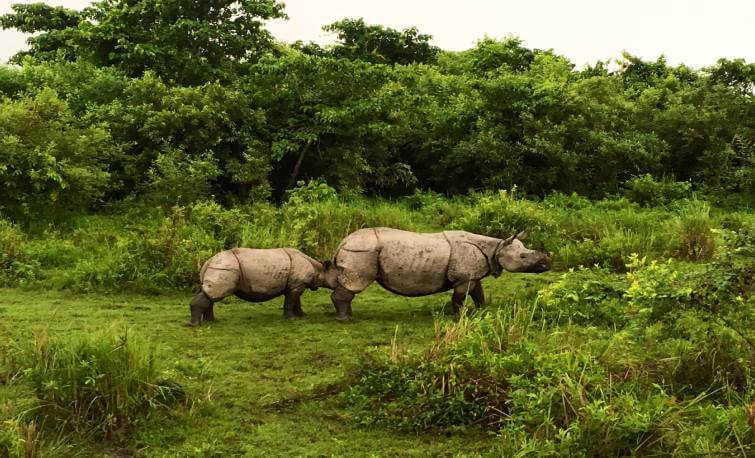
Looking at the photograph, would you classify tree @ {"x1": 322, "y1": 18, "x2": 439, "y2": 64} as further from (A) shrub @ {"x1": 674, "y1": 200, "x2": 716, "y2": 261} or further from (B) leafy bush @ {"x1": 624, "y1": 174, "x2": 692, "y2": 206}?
(A) shrub @ {"x1": 674, "y1": 200, "x2": 716, "y2": 261}

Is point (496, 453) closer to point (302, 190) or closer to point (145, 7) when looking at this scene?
point (302, 190)

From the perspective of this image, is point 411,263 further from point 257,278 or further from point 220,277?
point 220,277

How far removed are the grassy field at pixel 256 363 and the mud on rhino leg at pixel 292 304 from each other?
7.7 inches

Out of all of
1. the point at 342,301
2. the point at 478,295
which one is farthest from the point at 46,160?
the point at 478,295

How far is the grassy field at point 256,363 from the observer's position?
443 centimetres

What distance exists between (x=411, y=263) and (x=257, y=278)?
174 cm

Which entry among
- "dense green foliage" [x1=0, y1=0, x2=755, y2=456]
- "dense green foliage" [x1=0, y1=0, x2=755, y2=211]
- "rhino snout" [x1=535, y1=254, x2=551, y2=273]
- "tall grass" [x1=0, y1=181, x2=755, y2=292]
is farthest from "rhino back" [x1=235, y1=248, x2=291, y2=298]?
"dense green foliage" [x1=0, y1=0, x2=755, y2=211]

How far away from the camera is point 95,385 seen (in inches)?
176

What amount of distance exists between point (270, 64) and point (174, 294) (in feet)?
23.7

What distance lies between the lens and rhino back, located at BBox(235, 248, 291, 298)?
7.59 metres

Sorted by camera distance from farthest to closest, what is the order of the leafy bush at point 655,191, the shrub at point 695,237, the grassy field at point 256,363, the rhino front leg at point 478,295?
the leafy bush at point 655,191 < the shrub at point 695,237 < the rhino front leg at point 478,295 < the grassy field at point 256,363

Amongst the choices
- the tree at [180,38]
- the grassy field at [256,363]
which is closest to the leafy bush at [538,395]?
the grassy field at [256,363]

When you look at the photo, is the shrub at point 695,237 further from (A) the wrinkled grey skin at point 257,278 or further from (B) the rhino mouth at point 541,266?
(A) the wrinkled grey skin at point 257,278

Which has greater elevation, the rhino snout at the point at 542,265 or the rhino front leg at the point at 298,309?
the rhino snout at the point at 542,265
